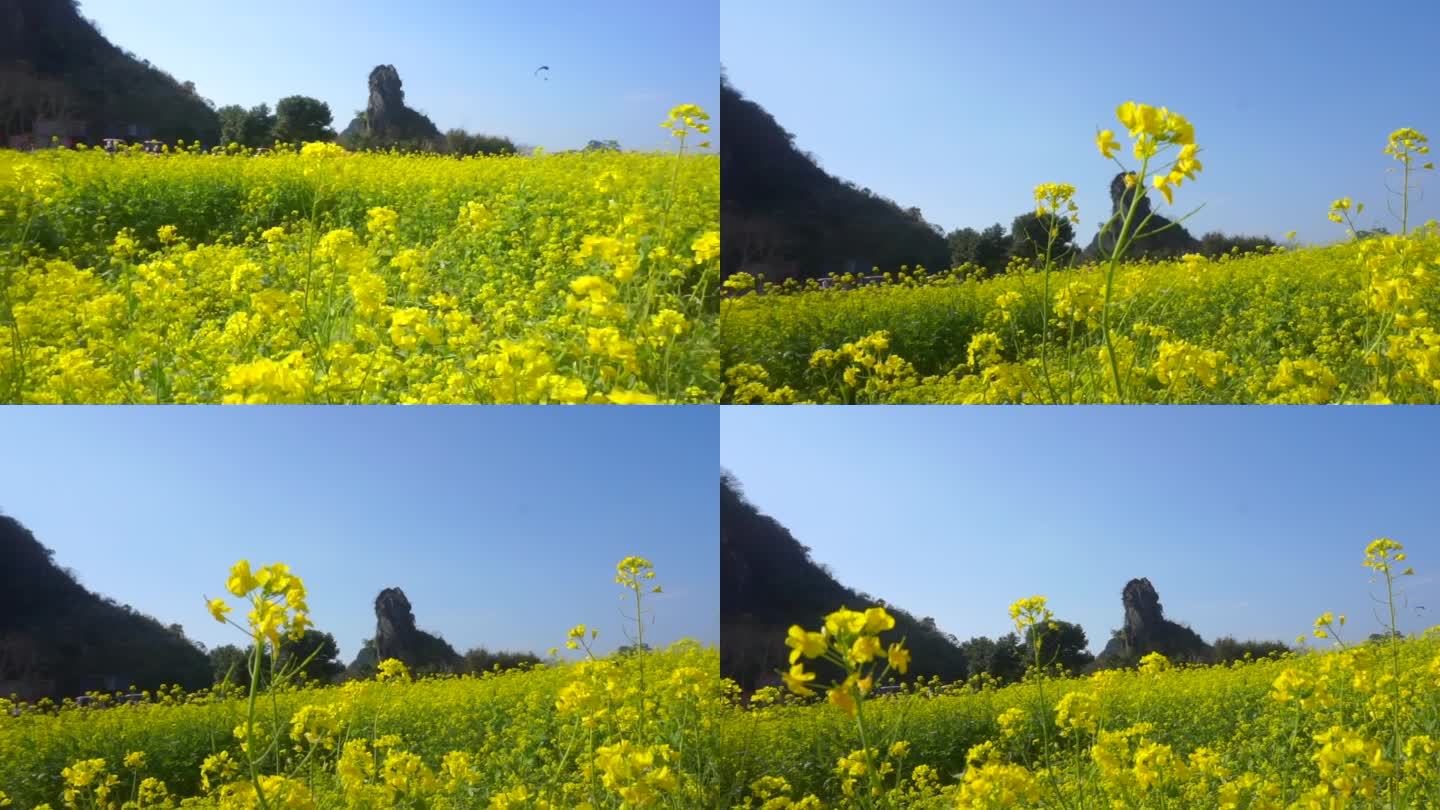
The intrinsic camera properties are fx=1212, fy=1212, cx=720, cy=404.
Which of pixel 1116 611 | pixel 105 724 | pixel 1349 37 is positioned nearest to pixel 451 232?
pixel 105 724

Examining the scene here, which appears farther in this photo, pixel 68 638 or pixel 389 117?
pixel 389 117

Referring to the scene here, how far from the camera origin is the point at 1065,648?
3789mm

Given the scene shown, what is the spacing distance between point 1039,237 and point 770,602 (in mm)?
1418

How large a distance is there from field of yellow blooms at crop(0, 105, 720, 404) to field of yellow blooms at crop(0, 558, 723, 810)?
0.76 metres

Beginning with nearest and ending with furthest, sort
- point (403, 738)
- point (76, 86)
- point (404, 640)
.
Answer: point (403, 738) < point (404, 640) < point (76, 86)

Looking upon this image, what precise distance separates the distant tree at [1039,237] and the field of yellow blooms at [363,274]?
37.3 inches

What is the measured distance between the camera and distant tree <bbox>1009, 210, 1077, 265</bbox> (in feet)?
12.4

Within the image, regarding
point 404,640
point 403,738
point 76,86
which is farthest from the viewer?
point 76,86

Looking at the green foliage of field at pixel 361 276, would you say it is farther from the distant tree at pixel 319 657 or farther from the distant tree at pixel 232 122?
the distant tree at pixel 319 657

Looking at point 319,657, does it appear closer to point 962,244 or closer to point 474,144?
point 474,144

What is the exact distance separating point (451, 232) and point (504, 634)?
129cm

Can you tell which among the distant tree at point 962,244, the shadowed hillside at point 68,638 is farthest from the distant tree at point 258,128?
the distant tree at point 962,244

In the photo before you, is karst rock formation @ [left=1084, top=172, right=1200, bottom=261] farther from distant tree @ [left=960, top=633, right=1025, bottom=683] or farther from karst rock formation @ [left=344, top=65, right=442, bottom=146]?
karst rock formation @ [left=344, top=65, right=442, bottom=146]

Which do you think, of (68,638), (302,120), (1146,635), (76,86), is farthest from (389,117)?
(1146,635)
